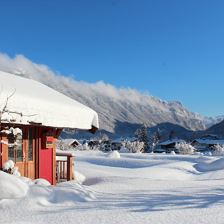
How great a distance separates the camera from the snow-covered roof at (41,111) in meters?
11.1

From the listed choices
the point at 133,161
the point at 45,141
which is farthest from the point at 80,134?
the point at 45,141

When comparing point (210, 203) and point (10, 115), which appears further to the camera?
point (10, 115)

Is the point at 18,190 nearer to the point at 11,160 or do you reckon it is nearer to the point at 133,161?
the point at 11,160

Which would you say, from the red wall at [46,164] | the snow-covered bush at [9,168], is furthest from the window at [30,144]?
the snow-covered bush at [9,168]

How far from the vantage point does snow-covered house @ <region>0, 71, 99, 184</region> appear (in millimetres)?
11219

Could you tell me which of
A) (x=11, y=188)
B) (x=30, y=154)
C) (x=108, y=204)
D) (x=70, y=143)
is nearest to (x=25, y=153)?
(x=30, y=154)

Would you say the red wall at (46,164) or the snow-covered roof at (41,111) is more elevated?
the snow-covered roof at (41,111)

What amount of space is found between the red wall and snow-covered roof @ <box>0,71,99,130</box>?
1490 mm

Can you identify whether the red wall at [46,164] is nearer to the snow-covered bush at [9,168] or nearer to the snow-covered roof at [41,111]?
the snow-covered roof at [41,111]

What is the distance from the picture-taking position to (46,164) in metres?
14.4

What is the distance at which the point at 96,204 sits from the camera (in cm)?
946

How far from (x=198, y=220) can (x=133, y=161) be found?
1934 centimetres

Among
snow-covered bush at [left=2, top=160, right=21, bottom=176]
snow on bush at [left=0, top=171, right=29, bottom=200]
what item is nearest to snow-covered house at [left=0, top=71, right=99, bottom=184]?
snow-covered bush at [left=2, top=160, right=21, bottom=176]

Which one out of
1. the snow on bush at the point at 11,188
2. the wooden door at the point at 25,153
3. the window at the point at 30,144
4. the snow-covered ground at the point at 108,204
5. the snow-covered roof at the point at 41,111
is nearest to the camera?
the snow-covered ground at the point at 108,204
